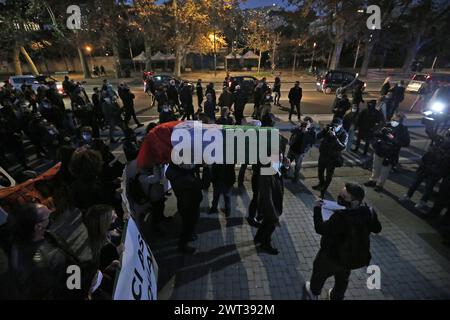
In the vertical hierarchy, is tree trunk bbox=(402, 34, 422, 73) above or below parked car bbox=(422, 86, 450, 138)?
above

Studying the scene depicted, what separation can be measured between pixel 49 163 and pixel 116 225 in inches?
240

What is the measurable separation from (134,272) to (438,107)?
1166 centimetres

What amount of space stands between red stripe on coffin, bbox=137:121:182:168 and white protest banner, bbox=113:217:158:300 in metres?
1.40

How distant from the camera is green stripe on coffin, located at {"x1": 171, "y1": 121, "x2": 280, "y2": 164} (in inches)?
166

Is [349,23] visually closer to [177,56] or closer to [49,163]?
[177,56]

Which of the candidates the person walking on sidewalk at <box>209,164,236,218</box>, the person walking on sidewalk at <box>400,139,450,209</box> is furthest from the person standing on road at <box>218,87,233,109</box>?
the person walking on sidewalk at <box>400,139,450,209</box>

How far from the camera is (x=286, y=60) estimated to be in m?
40.3

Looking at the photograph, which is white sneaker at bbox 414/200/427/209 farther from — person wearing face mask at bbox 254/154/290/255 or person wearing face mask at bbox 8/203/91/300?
person wearing face mask at bbox 8/203/91/300

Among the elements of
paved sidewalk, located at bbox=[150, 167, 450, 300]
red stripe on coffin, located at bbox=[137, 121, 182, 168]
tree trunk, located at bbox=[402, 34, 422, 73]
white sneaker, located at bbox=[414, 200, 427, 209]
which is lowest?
paved sidewalk, located at bbox=[150, 167, 450, 300]

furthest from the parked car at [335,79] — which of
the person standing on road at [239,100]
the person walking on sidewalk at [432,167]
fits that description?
the person walking on sidewalk at [432,167]

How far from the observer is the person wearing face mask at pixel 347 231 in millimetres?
2760

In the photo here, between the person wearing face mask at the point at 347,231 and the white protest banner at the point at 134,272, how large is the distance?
2.04 meters

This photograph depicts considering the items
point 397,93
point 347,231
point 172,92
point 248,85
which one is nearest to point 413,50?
point 248,85
